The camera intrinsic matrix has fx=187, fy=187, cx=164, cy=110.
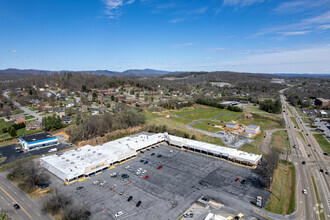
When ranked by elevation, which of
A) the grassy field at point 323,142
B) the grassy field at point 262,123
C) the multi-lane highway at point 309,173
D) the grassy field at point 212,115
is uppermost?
the grassy field at point 212,115

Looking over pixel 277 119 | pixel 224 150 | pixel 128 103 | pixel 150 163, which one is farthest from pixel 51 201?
pixel 277 119

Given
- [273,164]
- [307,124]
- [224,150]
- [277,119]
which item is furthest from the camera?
Answer: [277,119]

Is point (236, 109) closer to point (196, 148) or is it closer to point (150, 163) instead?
point (196, 148)

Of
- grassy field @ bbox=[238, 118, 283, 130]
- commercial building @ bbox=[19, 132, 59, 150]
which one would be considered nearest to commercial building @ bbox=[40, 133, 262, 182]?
commercial building @ bbox=[19, 132, 59, 150]

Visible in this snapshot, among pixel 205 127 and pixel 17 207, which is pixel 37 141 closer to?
pixel 17 207

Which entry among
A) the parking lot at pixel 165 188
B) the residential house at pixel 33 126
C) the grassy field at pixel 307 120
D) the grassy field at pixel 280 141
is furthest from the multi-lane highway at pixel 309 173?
the residential house at pixel 33 126

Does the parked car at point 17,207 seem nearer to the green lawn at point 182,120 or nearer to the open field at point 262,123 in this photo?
the green lawn at point 182,120

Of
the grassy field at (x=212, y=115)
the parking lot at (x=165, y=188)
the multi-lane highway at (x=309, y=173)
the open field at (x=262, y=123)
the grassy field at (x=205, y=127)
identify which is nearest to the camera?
the parking lot at (x=165, y=188)
